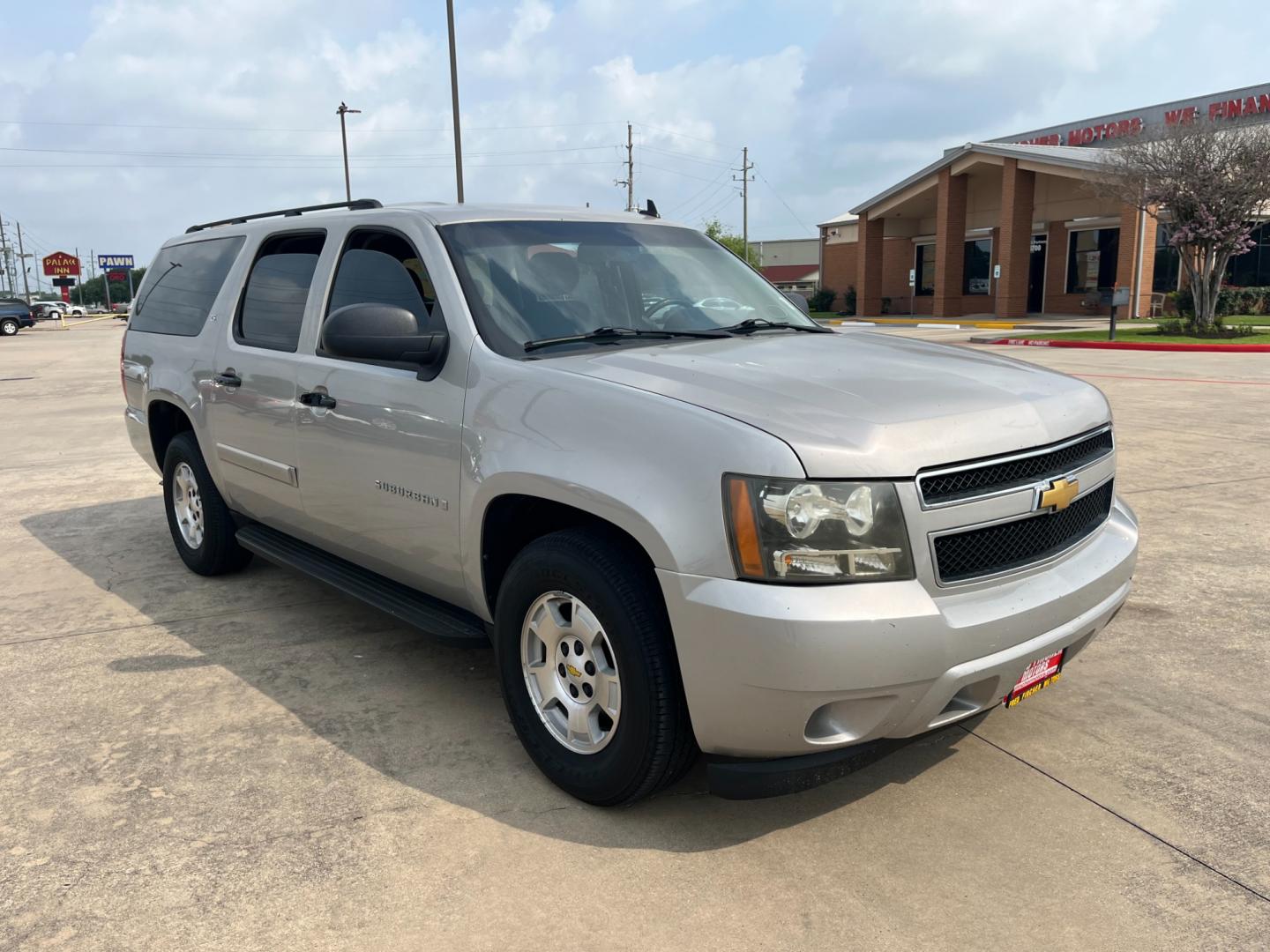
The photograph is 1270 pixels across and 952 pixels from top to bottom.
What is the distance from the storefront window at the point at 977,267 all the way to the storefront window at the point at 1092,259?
3.34m

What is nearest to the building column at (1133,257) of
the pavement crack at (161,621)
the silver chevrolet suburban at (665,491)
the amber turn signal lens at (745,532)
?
the silver chevrolet suburban at (665,491)

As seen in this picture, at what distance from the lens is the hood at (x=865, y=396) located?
267 cm

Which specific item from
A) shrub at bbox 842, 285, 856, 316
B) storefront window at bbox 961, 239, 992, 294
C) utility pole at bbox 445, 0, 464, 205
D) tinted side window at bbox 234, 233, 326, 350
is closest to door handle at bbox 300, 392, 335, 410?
tinted side window at bbox 234, 233, 326, 350

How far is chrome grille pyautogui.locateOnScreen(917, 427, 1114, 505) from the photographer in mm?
2717

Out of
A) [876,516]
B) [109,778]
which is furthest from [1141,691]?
[109,778]

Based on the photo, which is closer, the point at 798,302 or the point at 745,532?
the point at 745,532

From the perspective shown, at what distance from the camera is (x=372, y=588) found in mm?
4121

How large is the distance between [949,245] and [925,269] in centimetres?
385

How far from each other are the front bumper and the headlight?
4cm

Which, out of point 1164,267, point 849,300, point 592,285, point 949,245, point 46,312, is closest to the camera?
point 592,285

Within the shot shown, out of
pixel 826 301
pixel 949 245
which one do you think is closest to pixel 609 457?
pixel 949 245

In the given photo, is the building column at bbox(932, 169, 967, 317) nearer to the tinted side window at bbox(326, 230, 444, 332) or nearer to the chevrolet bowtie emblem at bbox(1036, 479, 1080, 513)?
the tinted side window at bbox(326, 230, 444, 332)

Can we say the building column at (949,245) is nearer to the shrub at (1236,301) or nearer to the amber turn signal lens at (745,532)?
the shrub at (1236,301)

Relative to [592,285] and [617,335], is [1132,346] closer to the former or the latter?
[592,285]
